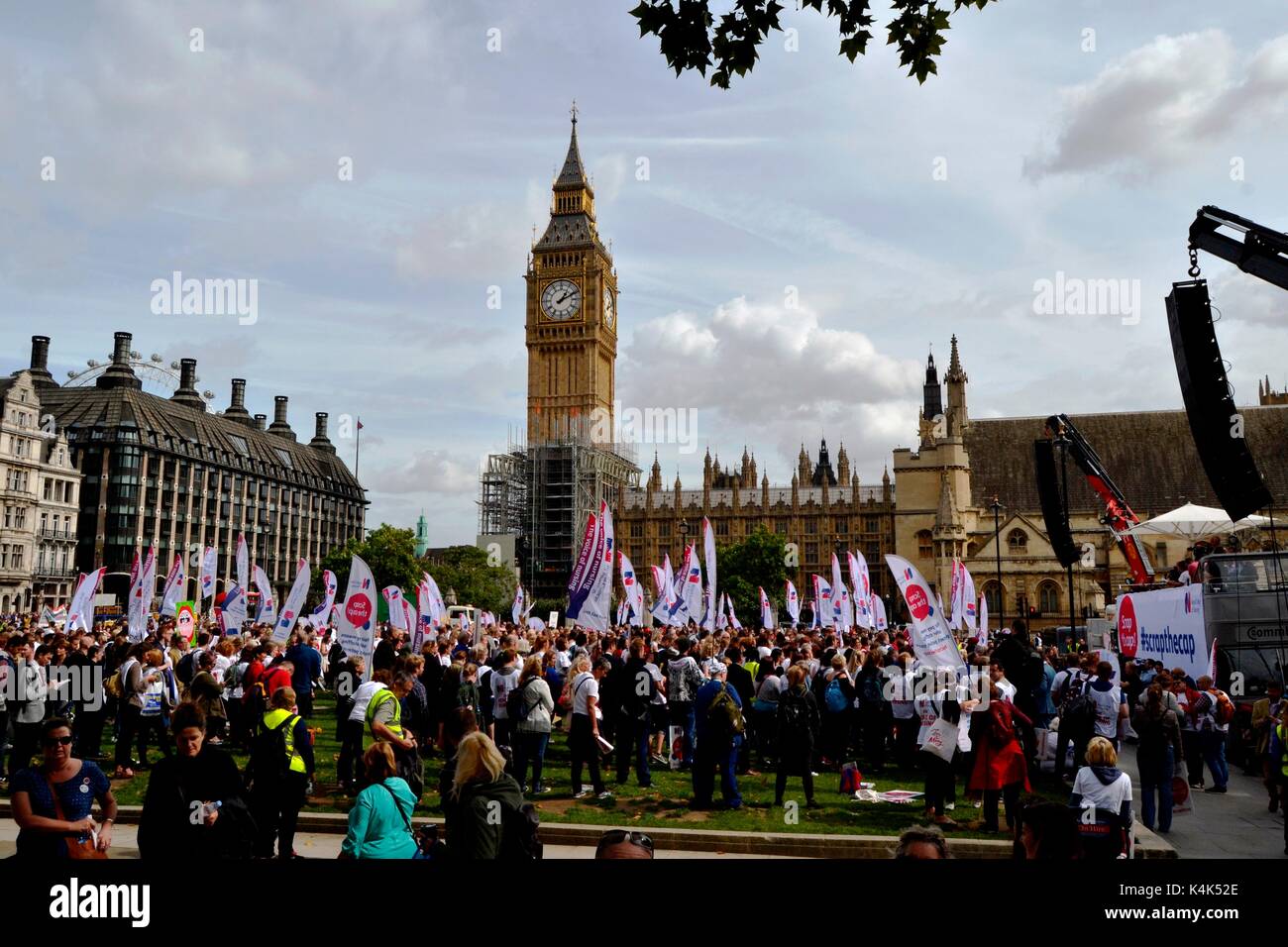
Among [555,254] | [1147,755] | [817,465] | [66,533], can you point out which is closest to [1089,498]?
[817,465]

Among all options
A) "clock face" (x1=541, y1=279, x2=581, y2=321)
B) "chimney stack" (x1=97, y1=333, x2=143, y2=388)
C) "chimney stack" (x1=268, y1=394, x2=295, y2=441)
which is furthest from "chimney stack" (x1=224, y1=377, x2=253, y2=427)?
"clock face" (x1=541, y1=279, x2=581, y2=321)

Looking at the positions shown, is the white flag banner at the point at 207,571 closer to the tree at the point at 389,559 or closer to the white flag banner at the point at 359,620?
the white flag banner at the point at 359,620

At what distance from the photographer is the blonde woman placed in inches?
209

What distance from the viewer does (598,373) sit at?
11631 cm

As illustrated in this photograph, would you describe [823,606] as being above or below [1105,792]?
above

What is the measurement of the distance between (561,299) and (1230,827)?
109 m

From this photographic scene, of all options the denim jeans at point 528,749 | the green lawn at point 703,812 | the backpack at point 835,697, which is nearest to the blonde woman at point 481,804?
the green lawn at point 703,812

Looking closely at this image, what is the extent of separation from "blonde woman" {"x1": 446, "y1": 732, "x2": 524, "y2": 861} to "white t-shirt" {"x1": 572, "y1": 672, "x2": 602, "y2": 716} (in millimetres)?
6898

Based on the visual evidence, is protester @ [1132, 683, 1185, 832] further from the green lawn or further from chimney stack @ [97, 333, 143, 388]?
chimney stack @ [97, 333, 143, 388]

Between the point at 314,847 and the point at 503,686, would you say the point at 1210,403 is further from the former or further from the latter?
the point at 314,847

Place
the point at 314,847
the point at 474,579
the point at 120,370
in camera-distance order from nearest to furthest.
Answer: the point at 314,847 < the point at 474,579 < the point at 120,370

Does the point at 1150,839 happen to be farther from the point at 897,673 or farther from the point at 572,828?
the point at 572,828

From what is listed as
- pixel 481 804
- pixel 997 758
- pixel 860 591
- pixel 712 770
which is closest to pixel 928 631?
pixel 997 758

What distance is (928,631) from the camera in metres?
11.5
